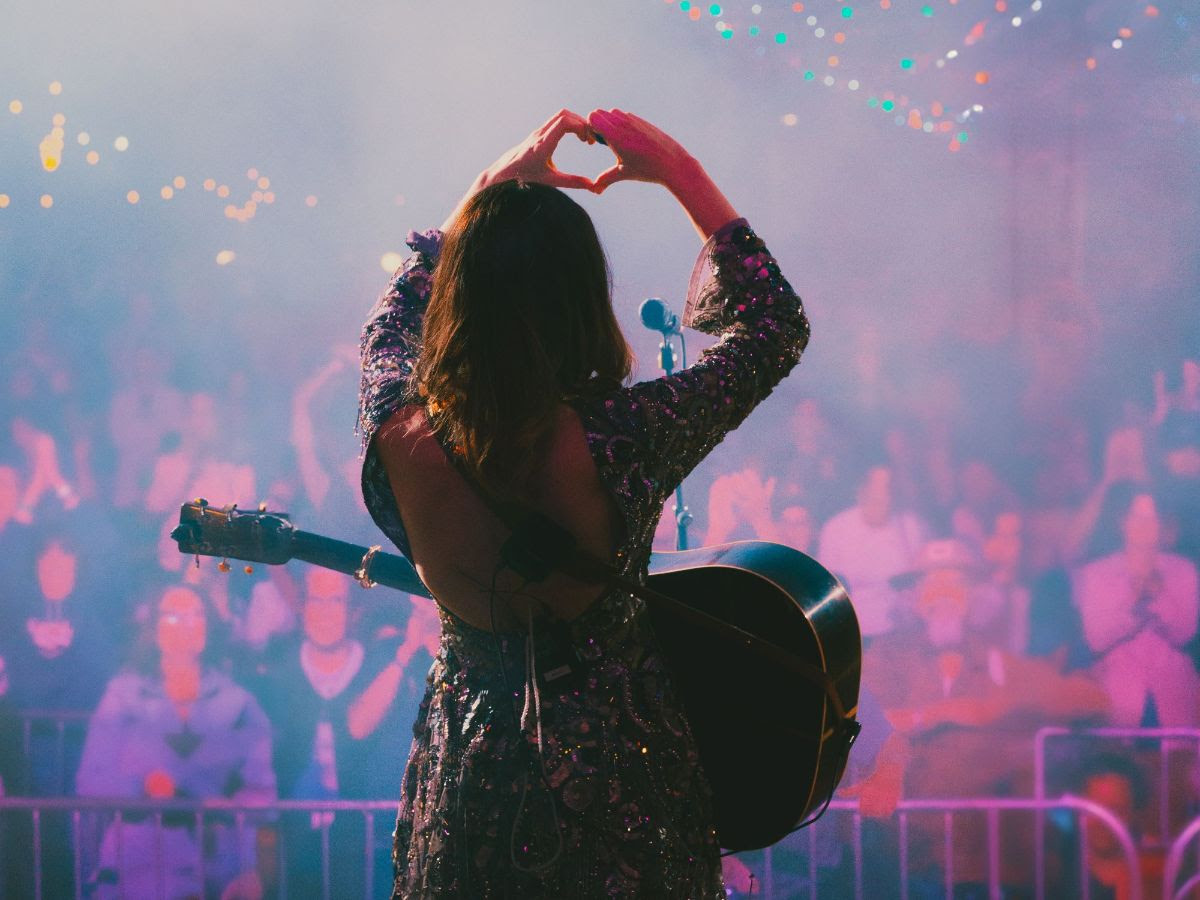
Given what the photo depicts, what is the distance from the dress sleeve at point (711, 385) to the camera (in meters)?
0.95

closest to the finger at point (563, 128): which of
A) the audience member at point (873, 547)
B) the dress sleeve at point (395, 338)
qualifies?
the dress sleeve at point (395, 338)

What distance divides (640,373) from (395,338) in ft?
8.07

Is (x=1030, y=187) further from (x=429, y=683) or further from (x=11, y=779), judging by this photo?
(x=11, y=779)

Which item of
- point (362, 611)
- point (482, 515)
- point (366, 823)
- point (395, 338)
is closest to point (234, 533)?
point (395, 338)

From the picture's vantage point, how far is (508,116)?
3506mm

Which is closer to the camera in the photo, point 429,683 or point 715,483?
point 429,683

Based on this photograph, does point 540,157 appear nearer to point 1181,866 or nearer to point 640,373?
point 640,373

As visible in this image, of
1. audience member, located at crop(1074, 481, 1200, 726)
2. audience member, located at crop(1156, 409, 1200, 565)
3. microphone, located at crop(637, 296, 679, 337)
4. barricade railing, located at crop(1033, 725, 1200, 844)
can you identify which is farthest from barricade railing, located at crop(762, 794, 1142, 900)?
microphone, located at crop(637, 296, 679, 337)

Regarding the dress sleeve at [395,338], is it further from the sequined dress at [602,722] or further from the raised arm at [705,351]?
the raised arm at [705,351]

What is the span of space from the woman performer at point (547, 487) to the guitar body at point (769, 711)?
0.12 metres

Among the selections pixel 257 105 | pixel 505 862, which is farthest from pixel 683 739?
pixel 257 105

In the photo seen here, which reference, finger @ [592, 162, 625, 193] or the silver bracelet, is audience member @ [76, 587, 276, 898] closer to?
the silver bracelet

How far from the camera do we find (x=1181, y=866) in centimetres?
330

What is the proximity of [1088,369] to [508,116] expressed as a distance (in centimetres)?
226
